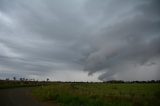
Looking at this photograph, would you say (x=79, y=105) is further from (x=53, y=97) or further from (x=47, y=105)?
(x=53, y=97)

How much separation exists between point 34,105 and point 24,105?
1.01 metres

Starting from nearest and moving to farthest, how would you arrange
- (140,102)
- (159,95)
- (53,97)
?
(140,102) → (159,95) → (53,97)

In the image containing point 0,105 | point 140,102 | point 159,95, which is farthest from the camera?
point 159,95

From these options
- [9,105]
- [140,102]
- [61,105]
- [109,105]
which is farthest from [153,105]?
[9,105]

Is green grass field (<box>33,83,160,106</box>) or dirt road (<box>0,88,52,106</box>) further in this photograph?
dirt road (<box>0,88,52,106</box>)

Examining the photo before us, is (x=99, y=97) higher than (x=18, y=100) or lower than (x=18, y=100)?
higher

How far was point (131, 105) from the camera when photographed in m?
22.4

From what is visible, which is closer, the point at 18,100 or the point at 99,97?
the point at 18,100

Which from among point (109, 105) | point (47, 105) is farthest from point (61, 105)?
point (109, 105)

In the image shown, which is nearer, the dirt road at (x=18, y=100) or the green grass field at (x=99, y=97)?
the green grass field at (x=99, y=97)

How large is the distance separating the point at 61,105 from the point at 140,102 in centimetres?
760

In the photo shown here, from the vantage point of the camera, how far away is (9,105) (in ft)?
74.1

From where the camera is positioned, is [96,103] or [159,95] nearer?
[96,103]

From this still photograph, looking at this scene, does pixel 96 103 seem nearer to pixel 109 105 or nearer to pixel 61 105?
pixel 109 105
